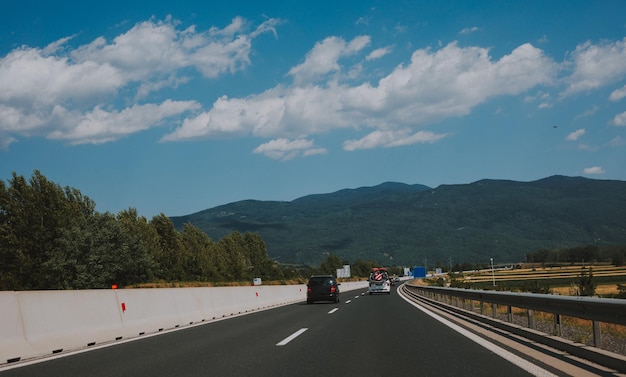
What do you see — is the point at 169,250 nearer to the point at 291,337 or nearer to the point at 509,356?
Result: the point at 291,337

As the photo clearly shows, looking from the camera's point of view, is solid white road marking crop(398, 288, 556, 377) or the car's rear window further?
the car's rear window

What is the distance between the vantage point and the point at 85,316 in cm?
1205

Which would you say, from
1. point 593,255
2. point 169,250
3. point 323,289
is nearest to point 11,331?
point 323,289

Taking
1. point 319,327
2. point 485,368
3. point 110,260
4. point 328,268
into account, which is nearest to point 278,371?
point 485,368

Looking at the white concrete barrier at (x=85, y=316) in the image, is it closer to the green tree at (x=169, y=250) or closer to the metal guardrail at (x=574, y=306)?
the metal guardrail at (x=574, y=306)

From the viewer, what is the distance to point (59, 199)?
78.9m

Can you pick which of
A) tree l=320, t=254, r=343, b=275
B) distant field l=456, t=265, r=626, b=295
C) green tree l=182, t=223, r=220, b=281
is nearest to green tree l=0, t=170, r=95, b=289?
green tree l=182, t=223, r=220, b=281

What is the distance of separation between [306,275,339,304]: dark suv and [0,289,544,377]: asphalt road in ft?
52.4

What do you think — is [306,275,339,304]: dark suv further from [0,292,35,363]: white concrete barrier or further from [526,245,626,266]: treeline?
[526,245,626,266]: treeline

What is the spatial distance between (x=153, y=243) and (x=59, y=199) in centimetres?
2145

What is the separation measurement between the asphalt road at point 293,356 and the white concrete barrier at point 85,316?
641 millimetres

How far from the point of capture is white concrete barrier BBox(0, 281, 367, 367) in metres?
9.77

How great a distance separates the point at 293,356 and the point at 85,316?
16.1ft

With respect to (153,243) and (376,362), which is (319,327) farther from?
(153,243)
